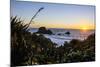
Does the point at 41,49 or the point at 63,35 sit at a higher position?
the point at 63,35

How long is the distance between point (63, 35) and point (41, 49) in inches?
12.7

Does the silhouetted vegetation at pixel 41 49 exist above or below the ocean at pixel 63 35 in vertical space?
below

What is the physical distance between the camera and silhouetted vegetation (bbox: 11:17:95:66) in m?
2.08

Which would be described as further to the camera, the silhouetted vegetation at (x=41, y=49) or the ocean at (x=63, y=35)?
the ocean at (x=63, y=35)

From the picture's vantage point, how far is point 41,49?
7.19 ft

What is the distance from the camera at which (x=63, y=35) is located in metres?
2.29

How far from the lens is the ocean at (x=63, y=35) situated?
224 centimetres

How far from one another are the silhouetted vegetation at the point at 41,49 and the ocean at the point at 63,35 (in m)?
0.04

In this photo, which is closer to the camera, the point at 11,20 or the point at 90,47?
the point at 11,20

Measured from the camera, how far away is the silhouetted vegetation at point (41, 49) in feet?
6.83

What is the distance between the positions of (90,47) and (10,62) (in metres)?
1.02

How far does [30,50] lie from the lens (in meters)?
2.14
